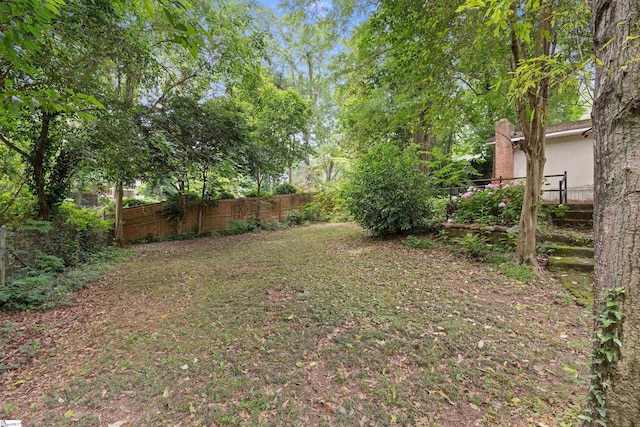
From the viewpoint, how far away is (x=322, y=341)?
2.58 metres

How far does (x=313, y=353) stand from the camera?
2.42m

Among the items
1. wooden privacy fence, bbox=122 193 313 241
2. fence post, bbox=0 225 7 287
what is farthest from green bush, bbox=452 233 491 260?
wooden privacy fence, bbox=122 193 313 241

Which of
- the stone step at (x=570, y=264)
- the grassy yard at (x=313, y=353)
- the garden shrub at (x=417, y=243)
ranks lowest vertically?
the grassy yard at (x=313, y=353)

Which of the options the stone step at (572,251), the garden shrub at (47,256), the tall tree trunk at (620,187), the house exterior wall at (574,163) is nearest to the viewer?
the tall tree trunk at (620,187)

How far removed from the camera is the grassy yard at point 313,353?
6.17ft

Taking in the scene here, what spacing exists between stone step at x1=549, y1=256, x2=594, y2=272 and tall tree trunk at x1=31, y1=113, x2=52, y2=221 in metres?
8.88

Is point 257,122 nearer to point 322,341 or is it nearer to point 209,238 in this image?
point 209,238

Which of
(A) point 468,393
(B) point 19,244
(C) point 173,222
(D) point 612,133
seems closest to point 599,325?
(D) point 612,133

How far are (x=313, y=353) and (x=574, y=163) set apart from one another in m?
11.0

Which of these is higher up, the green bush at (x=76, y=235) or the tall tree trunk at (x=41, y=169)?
the tall tree trunk at (x=41, y=169)

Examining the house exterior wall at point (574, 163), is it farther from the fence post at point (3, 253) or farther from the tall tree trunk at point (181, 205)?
the fence post at point (3, 253)

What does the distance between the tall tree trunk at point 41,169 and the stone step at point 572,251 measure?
29.9 feet

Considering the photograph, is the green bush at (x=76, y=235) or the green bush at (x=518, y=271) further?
the green bush at (x=76, y=235)

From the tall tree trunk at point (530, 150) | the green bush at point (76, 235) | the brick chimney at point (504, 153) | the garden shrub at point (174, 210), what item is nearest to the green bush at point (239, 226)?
the garden shrub at point (174, 210)
